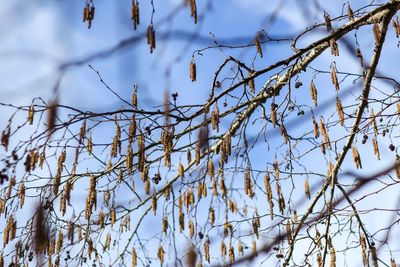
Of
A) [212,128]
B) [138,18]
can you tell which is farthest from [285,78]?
[138,18]

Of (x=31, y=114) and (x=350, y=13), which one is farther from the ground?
(x=350, y=13)

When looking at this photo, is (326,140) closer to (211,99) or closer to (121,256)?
(211,99)

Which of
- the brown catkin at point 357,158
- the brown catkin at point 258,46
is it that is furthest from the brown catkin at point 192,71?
the brown catkin at point 357,158

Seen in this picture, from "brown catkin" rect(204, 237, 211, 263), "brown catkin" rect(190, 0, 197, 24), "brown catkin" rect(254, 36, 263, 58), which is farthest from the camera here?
Result: "brown catkin" rect(204, 237, 211, 263)

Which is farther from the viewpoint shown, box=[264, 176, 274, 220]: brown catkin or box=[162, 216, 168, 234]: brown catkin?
box=[162, 216, 168, 234]: brown catkin

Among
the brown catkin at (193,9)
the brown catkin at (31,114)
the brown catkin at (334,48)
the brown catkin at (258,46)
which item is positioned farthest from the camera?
the brown catkin at (334,48)

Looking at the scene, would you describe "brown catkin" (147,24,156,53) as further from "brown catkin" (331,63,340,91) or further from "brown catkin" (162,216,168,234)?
"brown catkin" (162,216,168,234)

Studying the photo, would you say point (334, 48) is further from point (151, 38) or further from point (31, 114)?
point (31, 114)

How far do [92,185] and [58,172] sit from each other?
25cm

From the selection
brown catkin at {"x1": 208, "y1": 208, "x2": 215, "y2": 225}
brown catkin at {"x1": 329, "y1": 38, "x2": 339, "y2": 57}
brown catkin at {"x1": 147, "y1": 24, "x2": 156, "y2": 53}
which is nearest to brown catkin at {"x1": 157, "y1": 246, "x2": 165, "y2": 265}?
brown catkin at {"x1": 208, "y1": 208, "x2": 215, "y2": 225}

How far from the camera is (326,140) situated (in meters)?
3.18

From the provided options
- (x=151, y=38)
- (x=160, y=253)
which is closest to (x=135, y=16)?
(x=151, y=38)

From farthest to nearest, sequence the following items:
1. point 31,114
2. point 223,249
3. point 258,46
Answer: point 223,249 < point 258,46 < point 31,114

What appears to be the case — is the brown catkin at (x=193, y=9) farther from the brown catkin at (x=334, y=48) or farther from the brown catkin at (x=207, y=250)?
the brown catkin at (x=207, y=250)
